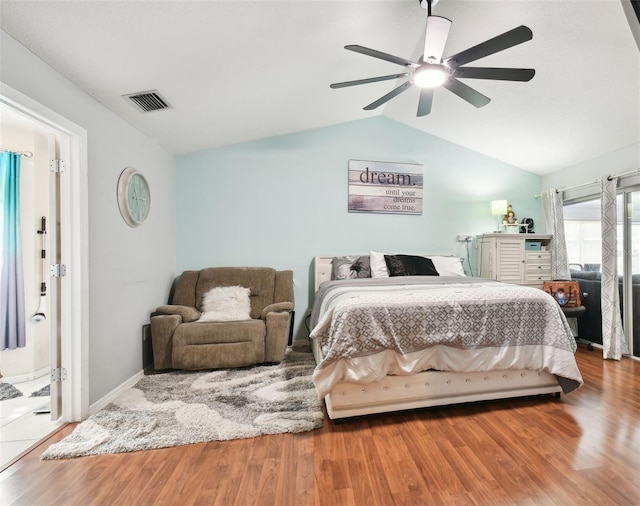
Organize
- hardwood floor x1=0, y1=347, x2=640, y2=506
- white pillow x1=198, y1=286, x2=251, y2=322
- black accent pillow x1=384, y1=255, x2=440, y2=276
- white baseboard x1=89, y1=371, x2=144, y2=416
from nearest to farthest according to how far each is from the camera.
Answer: hardwood floor x1=0, y1=347, x2=640, y2=506 → white baseboard x1=89, y1=371, x2=144, y2=416 → white pillow x1=198, y1=286, x2=251, y2=322 → black accent pillow x1=384, y1=255, x2=440, y2=276

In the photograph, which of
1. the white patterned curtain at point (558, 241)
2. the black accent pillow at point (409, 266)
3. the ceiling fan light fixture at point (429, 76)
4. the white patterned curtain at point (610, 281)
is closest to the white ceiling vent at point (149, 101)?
the ceiling fan light fixture at point (429, 76)

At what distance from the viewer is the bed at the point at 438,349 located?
1841 mm

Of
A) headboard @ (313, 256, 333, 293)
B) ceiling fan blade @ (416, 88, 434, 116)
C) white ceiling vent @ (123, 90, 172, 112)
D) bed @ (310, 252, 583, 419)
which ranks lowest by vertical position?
Answer: bed @ (310, 252, 583, 419)

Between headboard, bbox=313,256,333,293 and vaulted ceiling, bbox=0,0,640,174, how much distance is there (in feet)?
5.52

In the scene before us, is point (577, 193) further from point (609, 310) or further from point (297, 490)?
point (297, 490)

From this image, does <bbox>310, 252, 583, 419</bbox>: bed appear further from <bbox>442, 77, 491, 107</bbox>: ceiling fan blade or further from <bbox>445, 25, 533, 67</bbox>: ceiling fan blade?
<bbox>445, 25, 533, 67</bbox>: ceiling fan blade

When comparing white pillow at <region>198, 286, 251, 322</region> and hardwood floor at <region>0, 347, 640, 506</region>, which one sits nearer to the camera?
hardwood floor at <region>0, 347, 640, 506</region>

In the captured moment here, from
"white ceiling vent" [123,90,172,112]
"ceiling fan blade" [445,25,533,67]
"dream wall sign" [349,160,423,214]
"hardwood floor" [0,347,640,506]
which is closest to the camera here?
"hardwood floor" [0,347,640,506]

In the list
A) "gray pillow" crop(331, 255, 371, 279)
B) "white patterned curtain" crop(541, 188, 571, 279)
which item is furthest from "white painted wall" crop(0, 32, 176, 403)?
"white patterned curtain" crop(541, 188, 571, 279)

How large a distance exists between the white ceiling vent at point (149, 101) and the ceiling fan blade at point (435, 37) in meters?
1.94

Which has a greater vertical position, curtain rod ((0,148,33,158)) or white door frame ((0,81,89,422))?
curtain rod ((0,148,33,158))

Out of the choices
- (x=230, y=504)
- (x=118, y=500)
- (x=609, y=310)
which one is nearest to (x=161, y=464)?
(x=118, y=500)

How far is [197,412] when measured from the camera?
2012 millimetres

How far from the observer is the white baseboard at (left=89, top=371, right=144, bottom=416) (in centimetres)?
204
